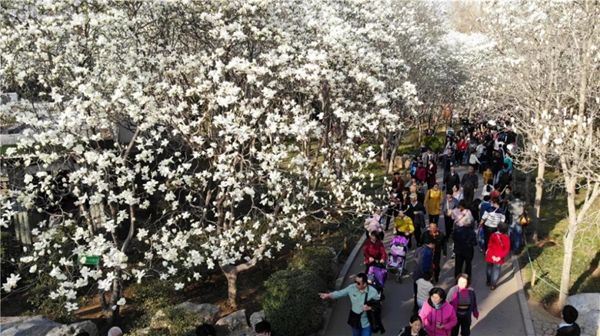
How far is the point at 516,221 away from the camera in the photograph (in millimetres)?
12156

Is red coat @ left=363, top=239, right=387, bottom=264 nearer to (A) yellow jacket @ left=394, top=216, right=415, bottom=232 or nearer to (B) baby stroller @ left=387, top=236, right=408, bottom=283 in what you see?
(B) baby stroller @ left=387, top=236, right=408, bottom=283

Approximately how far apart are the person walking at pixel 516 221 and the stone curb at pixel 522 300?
0.45m

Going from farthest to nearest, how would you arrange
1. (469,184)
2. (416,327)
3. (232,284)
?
(469,184)
(232,284)
(416,327)

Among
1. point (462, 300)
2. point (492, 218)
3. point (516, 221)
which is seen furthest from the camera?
point (516, 221)

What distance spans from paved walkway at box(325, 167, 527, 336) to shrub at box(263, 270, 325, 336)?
60 centimetres

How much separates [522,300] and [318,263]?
4.32 metres

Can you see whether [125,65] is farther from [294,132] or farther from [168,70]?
[294,132]

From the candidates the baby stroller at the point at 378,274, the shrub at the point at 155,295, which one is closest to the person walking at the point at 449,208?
the baby stroller at the point at 378,274

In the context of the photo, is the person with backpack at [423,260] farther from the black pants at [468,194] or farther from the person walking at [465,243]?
the black pants at [468,194]

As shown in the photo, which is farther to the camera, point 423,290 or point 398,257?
point 398,257

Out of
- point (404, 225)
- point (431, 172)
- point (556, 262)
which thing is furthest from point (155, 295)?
point (431, 172)

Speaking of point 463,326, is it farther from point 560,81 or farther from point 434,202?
point 560,81

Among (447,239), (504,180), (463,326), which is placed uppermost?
(504,180)

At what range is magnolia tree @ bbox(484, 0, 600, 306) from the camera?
29.0ft
